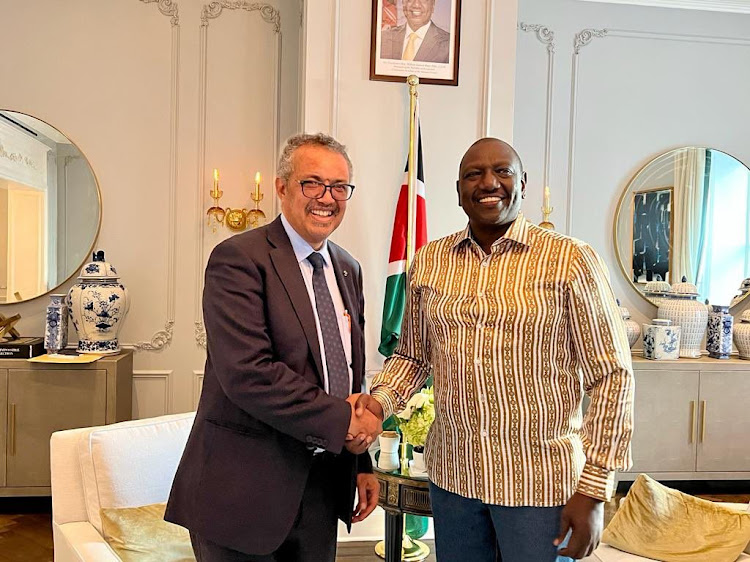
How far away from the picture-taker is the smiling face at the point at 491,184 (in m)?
1.59

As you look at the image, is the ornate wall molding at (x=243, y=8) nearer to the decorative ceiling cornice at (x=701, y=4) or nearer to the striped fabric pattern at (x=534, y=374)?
the decorative ceiling cornice at (x=701, y=4)

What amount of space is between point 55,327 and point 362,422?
9.11 feet

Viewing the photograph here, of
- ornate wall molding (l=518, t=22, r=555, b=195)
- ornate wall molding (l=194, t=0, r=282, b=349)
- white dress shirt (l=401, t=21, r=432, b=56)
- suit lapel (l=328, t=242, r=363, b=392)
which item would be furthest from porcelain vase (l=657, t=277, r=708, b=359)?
suit lapel (l=328, t=242, r=363, b=392)

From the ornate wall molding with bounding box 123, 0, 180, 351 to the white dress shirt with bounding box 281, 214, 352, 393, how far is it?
2.62 metres

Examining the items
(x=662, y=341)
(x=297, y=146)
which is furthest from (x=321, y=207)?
(x=662, y=341)

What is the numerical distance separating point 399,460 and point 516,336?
1.12 m

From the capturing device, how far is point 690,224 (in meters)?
4.61

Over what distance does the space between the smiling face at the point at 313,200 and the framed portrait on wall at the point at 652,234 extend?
337cm

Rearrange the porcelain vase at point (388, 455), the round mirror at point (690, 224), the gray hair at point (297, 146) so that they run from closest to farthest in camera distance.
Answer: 1. the gray hair at point (297, 146)
2. the porcelain vase at point (388, 455)
3. the round mirror at point (690, 224)

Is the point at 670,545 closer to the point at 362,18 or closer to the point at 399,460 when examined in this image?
the point at 399,460

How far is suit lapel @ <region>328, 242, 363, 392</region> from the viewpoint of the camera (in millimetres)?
1766

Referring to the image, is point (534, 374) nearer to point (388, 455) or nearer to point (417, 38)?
point (388, 455)

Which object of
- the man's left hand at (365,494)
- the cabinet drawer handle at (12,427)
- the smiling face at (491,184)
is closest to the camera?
the smiling face at (491,184)

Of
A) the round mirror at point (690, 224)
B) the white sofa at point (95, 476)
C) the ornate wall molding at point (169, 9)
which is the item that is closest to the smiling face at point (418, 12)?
the ornate wall molding at point (169, 9)
